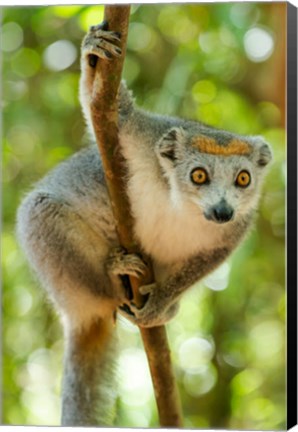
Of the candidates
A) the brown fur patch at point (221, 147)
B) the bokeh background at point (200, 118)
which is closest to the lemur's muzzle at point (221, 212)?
the brown fur patch at point (221, 147)

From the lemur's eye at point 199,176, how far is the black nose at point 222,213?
0.78ft

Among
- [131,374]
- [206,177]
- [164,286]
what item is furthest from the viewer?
[131,374]

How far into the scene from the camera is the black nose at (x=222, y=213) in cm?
401

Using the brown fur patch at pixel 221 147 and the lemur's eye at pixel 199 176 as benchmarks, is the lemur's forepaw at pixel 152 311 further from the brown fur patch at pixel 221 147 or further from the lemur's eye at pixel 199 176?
the brown fur patch at pixel 221 147

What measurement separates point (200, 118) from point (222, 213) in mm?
1649

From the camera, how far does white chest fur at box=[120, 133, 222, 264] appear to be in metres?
4.50

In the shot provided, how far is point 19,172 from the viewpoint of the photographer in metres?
5.40

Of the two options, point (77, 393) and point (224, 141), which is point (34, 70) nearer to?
point (224, 141)

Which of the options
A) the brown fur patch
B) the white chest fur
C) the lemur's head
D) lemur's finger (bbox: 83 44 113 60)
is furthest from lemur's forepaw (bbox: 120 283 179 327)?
lemur's finger (bbox: 83 44 113 60)

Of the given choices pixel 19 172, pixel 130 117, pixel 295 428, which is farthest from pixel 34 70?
pixel 295 428

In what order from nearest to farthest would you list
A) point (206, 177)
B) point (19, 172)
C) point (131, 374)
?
1. point (206, 177)
2. point (131, 374)
3. point (19, 172)

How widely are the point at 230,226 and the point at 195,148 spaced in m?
0.52

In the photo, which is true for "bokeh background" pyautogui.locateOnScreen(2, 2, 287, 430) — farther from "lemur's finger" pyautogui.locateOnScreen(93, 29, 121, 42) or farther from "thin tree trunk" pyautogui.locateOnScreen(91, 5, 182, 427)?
"lemur's finger" pyautogui.locateOnScreen(93, 29, 121, 42)

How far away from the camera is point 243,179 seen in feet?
14.0
